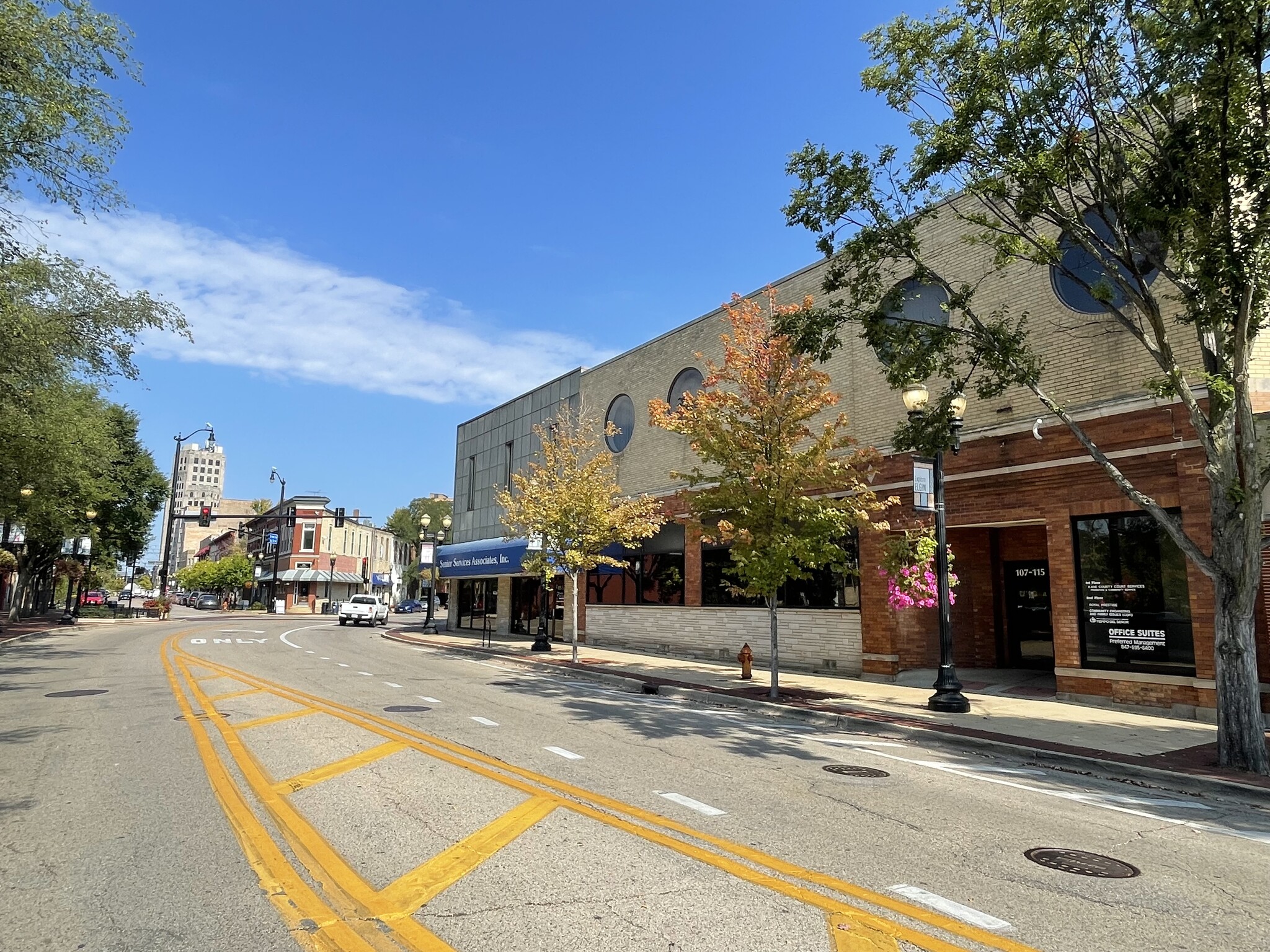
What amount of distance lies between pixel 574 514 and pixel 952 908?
57.8 ft

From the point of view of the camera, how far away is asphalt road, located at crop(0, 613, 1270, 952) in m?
4.09

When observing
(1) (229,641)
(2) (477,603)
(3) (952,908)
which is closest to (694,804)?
(3) (952,908)

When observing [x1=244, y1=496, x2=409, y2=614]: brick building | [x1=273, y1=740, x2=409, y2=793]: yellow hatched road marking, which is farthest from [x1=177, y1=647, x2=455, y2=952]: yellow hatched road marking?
[x1=244, y1=496, x2=409, y2=614]: brick building

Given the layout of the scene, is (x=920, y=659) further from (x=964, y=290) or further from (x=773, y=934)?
(x=773, y=934)

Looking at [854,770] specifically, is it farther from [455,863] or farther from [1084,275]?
[1084,275]

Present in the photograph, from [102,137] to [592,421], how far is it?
1599 centimetres

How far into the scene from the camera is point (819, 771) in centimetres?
833

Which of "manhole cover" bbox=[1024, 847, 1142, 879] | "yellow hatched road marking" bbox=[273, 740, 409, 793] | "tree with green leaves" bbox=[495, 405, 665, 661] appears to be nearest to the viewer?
"manhole cover" bbox=[1024, 847, 1142, 879]

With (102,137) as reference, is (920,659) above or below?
below

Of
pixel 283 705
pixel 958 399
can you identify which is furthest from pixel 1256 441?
pixel 283 705

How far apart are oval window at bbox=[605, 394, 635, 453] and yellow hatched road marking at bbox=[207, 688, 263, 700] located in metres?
14.7

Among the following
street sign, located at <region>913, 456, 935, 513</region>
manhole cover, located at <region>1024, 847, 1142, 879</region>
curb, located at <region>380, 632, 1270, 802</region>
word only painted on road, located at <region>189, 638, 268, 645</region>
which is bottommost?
word only painted on road, located at <region>189, 638, 268, 645</region>

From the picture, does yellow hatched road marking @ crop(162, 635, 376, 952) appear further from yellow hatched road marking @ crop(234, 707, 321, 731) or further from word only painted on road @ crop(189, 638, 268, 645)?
word only painted on road @ crop(189, 638, 268, 645)

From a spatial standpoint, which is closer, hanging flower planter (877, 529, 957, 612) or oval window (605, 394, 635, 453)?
hanging flower planter (877, 529, 957, 612)
